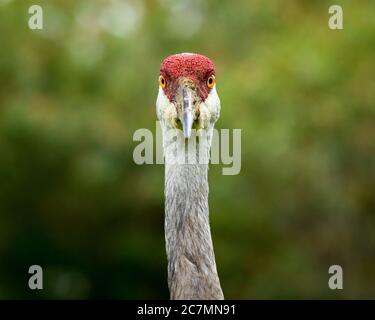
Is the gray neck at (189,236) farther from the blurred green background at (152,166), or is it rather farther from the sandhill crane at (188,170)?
the blurred green background at (152,166)

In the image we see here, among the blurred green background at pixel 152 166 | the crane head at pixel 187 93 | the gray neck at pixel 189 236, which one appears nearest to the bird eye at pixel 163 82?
the crane head at pixel 187 93

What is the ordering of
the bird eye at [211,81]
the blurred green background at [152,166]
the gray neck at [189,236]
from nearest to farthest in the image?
the gray neck at [189,236], the bird eye at [211,81], the blurred green background at [152,166]

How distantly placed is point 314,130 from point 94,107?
2.91 meters

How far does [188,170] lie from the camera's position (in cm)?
462

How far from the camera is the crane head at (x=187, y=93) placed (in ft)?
14.8

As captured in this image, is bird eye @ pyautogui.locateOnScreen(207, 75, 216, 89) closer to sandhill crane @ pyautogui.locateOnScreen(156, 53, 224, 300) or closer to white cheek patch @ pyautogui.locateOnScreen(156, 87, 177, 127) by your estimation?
sandhill crane @ pyautogui.locateOnScreen(156, 53, 224, 300)

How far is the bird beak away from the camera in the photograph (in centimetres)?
434

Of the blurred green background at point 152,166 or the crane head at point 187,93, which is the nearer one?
the crane head at point 187,93

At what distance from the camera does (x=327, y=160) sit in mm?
11109

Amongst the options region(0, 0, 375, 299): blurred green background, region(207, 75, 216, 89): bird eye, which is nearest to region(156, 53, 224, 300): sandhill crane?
region(207, 75, 216, 89): bird eye

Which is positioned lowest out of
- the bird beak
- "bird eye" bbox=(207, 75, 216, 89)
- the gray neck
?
the gray neck

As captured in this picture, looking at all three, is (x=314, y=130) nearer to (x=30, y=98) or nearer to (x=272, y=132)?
(x=272, y=132)

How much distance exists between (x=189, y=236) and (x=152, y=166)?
6.26 metres

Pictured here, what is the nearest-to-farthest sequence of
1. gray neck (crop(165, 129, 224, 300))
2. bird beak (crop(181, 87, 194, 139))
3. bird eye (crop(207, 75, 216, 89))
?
bird beak (crop(181, 87, 194, 139)) < gray neck (crop(165, 129, 224, 300)) < bird eye (crop(207, 75, 216, 89))
